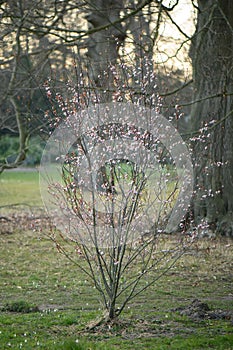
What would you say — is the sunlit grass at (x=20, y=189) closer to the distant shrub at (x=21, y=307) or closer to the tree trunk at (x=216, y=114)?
the tree trunk at (x=216, y=114)

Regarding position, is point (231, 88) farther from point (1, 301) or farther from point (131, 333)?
point (131, 333)

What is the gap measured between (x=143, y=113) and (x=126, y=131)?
0.25 metres

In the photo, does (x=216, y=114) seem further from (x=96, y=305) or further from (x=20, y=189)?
(x=20, y=189)

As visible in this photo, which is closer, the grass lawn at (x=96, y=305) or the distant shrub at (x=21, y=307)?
the grass lawn at (x=96, y=305)

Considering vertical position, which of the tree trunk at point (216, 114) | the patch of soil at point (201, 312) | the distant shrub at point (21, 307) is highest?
the tree trunk at point (216, 114)

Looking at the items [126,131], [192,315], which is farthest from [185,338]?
[126,131]

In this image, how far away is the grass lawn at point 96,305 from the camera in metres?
6.19

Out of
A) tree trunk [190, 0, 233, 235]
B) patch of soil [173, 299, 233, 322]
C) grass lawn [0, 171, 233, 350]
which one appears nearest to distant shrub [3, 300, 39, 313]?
grass lawn [0, 171, 233, 350]

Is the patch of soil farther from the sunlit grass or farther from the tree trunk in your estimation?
the sunlit grass

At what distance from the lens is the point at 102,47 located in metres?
17.3

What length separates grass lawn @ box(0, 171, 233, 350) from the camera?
619cm

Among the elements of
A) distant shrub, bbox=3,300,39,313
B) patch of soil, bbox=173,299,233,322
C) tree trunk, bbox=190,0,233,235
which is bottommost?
distant shrub, bbox=3,300,39,313

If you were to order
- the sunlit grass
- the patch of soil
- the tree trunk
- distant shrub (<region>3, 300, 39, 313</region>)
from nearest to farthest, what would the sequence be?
the patch of soil < distant shrub (<region>3, 300, 39, 313</region>) < the tree trunk < the sunlit grass

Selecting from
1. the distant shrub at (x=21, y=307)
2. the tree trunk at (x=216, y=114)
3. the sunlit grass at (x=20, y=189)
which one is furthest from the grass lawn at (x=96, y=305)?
the sunlit grass at (x=20, y=189)
